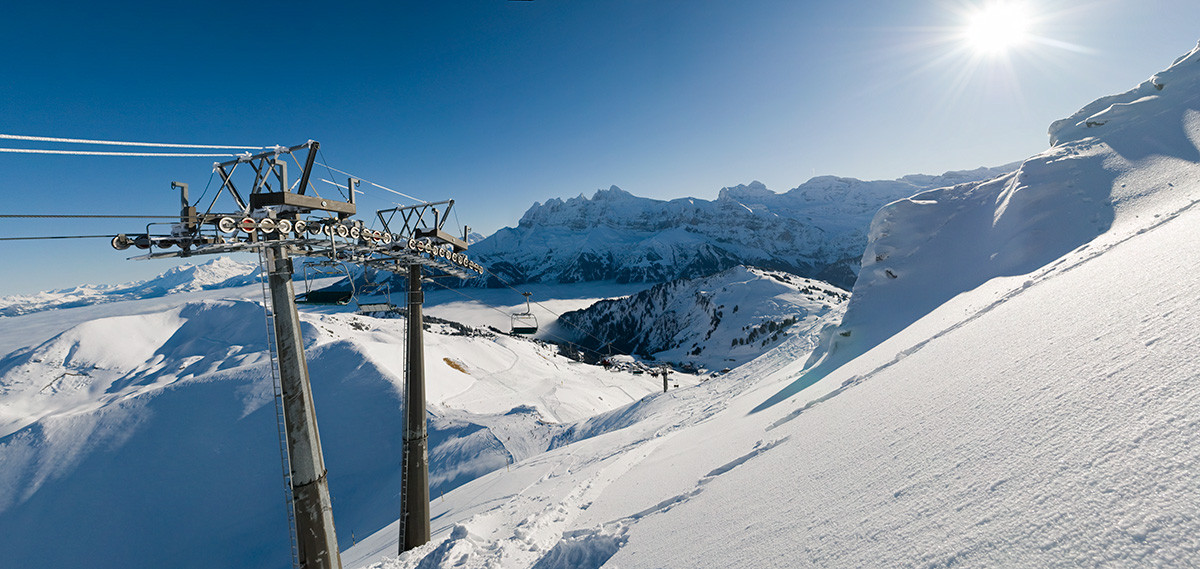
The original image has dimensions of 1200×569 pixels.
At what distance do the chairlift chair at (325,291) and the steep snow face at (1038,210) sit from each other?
1505cm

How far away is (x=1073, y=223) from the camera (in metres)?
13.1

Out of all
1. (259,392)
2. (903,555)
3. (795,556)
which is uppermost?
(903,555)

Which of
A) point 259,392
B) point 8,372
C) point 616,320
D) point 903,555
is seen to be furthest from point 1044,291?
point 616,320

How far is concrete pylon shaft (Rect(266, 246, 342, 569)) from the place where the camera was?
23.9 ft

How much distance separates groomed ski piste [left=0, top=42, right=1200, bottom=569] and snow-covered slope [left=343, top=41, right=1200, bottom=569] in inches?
1.1

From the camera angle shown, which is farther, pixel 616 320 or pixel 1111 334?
pixel 616 320

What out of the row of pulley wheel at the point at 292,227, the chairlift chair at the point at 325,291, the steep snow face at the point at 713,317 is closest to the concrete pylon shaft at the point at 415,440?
the chairlift chair at the point at 325,291

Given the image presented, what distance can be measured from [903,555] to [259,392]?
121 ft

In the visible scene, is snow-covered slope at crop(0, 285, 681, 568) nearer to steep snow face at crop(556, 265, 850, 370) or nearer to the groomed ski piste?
the groomed ski piste

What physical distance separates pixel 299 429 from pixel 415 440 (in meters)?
5.31

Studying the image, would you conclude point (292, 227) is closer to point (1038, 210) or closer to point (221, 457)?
point (1038, 210)

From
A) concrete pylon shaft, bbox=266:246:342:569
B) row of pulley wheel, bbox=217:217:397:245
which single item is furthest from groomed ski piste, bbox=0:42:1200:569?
row of pulley wheel, bbox=217:217:397:245

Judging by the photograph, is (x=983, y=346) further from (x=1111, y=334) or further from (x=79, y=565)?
(x=79, y=565)

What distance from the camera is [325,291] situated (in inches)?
417
